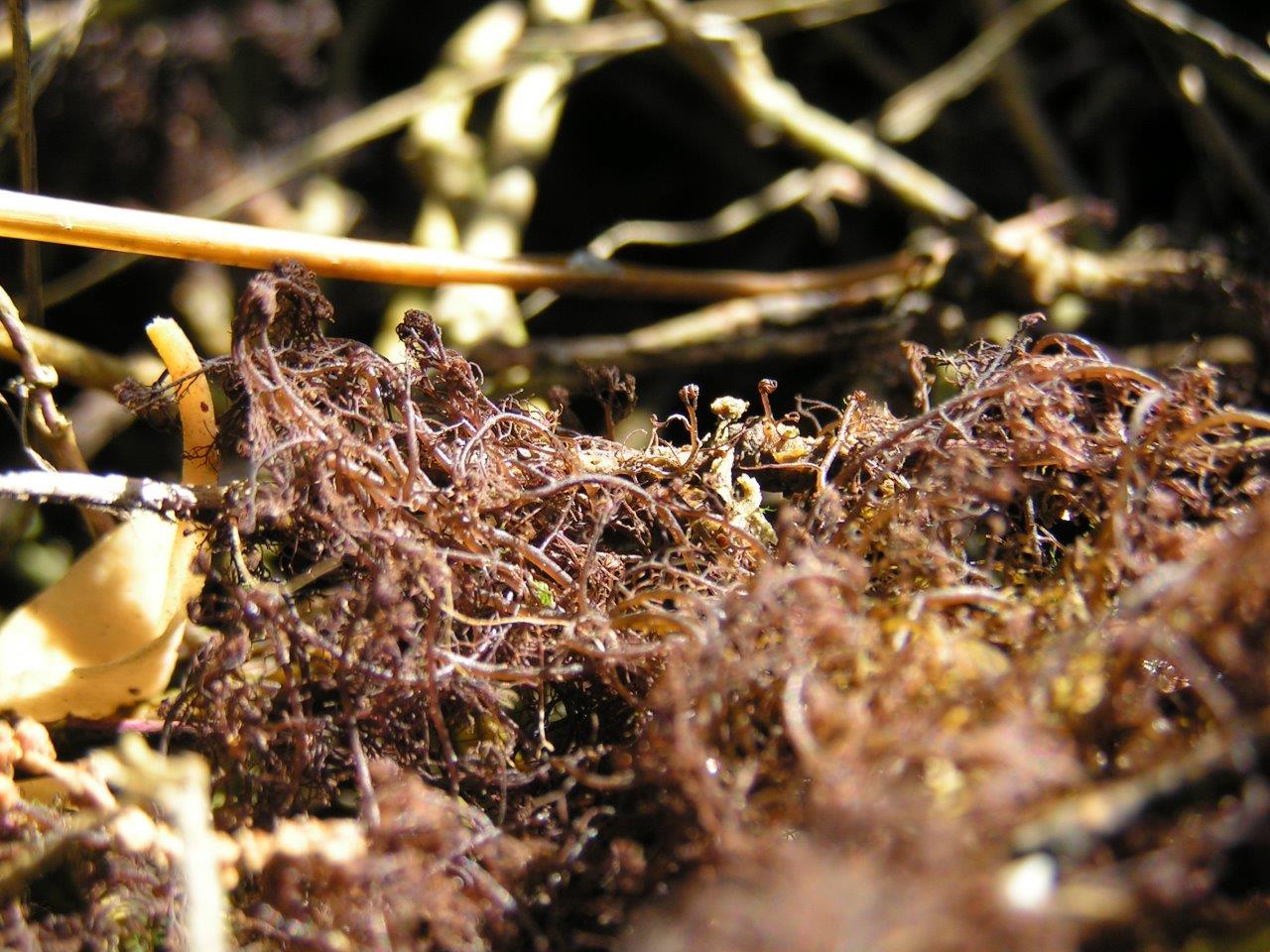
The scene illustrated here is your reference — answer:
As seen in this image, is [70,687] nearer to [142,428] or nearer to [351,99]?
[142,428]

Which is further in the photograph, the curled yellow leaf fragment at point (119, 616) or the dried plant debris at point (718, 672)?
the curled yellow leaf fragment at point (119, 616)

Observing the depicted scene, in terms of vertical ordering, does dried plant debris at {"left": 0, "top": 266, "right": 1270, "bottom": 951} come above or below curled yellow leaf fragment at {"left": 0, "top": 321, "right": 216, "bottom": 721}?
above

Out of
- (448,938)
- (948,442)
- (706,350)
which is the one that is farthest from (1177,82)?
(448,938)

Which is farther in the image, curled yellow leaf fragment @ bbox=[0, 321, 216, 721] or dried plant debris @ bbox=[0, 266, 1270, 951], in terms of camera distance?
curled yellow leaf fragment @ bbox=[0, 321, 216, 721]

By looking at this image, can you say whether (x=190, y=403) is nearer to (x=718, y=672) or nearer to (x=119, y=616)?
(x=119, y=616)

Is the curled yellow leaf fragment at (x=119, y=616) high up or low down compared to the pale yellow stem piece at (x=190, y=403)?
down

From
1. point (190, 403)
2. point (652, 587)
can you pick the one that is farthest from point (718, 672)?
point (190, 403)
